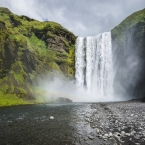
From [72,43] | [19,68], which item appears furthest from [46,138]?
[72,43]

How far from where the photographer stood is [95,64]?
222ft

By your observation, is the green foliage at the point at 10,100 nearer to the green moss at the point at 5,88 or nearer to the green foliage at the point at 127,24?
the green moss at the point at 5,88

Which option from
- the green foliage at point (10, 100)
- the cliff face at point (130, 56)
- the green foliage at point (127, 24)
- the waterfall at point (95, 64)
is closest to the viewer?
the green foliage at point (10, 100)

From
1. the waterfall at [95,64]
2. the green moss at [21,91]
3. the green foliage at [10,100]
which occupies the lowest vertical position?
the green foliage at [10,100]

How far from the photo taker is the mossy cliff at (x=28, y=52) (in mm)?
40916

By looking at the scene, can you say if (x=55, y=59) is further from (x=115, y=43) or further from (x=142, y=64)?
(x=142, y=64)

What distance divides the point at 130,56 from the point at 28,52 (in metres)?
34.2

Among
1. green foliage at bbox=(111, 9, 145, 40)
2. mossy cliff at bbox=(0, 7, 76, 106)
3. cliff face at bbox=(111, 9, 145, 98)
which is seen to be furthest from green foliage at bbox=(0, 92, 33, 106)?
green foliage at bbox=(111, 9, 145, 40)

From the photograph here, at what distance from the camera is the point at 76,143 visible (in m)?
9.98

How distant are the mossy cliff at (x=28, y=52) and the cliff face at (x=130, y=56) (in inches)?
835

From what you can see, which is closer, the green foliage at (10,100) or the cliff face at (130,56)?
the green foliage at (10,100)

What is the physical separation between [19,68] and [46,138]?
124 feet

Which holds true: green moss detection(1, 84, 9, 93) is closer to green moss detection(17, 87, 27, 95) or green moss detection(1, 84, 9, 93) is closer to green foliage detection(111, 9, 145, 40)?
green moss detection(17, 87, 27, 95)

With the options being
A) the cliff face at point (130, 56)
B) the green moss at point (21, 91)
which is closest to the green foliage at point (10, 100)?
the green moss at point (21, 91)
